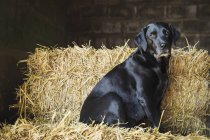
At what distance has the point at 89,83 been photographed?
3119 mm

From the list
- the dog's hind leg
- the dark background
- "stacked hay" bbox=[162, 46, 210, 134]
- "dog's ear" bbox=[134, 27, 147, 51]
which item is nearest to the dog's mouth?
"dog's ear" bbox=[134, 27, 147, 51]

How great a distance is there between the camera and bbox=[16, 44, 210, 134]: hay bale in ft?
10.1

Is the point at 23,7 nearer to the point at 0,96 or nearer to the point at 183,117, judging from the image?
the point at 0,96

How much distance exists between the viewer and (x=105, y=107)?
2.56 metres

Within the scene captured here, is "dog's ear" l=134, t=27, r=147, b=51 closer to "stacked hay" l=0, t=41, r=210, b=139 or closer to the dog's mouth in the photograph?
the dog's mouth

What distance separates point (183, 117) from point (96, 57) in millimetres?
952

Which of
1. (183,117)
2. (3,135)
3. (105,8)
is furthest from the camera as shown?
(105,8)

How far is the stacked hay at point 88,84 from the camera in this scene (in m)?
3.08

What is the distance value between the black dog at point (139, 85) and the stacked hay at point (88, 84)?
321mm

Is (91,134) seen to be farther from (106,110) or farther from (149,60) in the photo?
(149,60)

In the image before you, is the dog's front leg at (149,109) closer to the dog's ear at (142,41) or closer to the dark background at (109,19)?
the dog's ear at (142,41)

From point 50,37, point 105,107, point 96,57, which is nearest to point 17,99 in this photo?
point 96,57

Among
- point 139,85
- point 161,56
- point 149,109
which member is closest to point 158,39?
point 161,56

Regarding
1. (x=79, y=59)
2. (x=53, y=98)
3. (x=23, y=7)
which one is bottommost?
(x=53, y=98)
